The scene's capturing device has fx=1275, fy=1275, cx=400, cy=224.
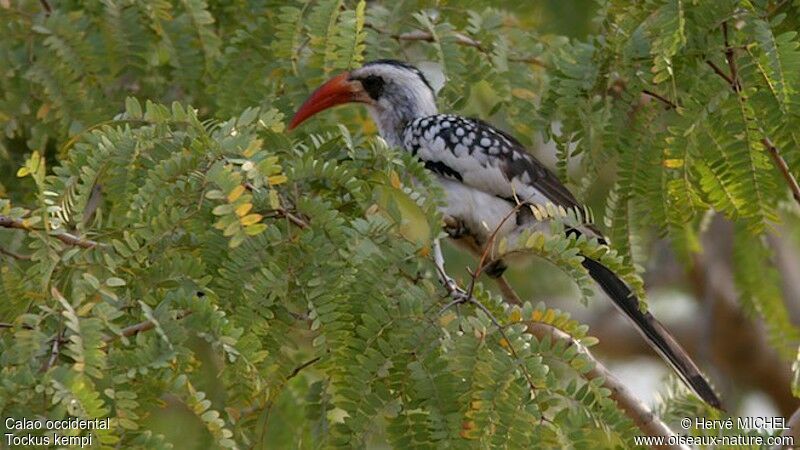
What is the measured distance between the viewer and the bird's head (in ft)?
14.2

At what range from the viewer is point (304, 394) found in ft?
10.3

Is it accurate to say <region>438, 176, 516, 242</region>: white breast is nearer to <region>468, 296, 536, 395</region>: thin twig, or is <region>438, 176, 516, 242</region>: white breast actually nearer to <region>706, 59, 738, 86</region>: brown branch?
<region>706, 59, 738, 86</region>: brown branch

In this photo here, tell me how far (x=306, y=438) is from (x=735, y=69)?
4.55 feet

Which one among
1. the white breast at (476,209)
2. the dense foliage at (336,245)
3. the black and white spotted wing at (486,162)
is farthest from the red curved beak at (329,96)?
the white breast at (476,209)

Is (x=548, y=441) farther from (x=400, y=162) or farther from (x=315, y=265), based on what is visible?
(x=400, y=162)

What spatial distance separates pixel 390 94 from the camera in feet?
15.1

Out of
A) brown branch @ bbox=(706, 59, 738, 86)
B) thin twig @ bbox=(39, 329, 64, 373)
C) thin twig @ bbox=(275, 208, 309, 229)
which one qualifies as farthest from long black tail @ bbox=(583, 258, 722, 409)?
thin twig @ bbox=(39, 329, 64, 373)

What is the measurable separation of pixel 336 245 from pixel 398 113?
6.66 feet

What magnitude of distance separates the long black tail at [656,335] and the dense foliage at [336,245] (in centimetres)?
10

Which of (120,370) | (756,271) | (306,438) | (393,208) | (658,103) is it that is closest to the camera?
(120,370)

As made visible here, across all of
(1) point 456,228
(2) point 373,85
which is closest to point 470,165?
(1) point 456,228

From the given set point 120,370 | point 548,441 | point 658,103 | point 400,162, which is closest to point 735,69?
point 658,103

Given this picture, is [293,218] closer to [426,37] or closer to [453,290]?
[453,290]

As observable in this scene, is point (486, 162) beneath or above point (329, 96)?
above
